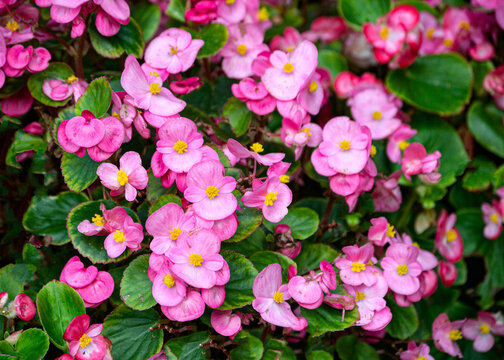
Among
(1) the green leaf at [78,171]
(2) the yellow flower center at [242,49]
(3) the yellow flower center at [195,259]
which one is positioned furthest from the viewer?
(2) the yellow flower center at [242,49]

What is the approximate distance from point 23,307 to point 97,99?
13.6 inches

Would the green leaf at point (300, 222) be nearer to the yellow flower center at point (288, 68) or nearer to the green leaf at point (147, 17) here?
the yellow flower center at point (288, 68)

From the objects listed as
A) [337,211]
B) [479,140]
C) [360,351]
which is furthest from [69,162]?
[479,140]

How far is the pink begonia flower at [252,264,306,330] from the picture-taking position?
692 mm

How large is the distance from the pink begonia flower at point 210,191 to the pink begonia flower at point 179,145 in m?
0.03

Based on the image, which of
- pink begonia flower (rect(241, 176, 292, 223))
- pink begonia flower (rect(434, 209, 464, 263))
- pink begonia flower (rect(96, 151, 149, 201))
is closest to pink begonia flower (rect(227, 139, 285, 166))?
pink begonia flower (rect(241, 176, 292, 223))

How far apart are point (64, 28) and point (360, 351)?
89cm

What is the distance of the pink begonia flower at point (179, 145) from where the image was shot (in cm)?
71

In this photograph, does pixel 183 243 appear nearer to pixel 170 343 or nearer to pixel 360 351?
pixel 170 343

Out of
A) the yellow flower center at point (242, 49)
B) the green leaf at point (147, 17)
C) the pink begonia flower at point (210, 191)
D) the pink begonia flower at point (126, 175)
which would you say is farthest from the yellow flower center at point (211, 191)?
the green leaf at point (147, 17)

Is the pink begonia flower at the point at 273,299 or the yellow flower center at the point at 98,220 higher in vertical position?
the yellow flower center at the point at 98,220

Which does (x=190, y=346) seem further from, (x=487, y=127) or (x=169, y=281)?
(x=487, y=127)

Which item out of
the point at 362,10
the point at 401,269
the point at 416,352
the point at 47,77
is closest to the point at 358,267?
the point at 401,269

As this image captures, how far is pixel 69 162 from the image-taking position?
0.77 meters
